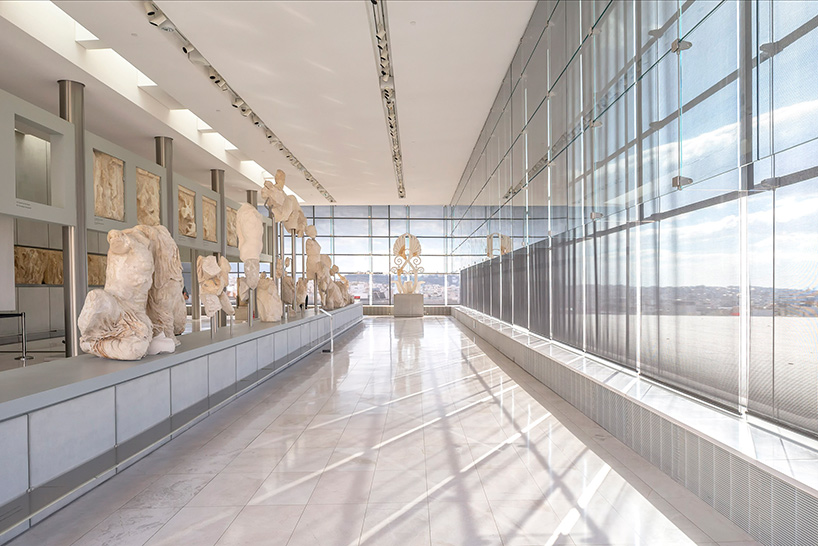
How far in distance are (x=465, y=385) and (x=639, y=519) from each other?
14.7ft

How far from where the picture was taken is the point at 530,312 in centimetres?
931

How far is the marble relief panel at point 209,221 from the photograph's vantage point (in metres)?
16.1

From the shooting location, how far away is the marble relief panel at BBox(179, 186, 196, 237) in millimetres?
14383

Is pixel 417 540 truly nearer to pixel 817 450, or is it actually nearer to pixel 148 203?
pixel 817 450

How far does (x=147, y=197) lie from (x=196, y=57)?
460 cm

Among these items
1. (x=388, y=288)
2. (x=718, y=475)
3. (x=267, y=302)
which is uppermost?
(x=267, y=302)

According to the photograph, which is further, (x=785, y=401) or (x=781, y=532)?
(x=785, y=401)

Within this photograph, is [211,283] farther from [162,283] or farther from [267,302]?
[267,302]

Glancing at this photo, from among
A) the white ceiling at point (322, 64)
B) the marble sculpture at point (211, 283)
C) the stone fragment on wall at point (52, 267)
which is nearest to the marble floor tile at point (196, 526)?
the marble sculpture at point (211, 283)

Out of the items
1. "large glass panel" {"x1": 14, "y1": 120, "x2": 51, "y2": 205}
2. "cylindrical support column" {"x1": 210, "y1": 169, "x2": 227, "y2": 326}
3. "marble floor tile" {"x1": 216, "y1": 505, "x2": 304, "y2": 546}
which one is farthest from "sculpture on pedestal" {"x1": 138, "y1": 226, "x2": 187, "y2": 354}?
"cylindrical support column" {"x1": 210, "y1": 169, "x2": 227, "y2": 326}

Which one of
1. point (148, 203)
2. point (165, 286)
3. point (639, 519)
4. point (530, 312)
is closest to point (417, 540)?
point (639, 519)

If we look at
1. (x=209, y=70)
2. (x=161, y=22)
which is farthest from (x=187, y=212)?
(x=161, y=22)

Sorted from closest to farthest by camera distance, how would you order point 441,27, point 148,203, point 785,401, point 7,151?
point 785,401 → point 7,151 → point 441,27 → point 148,203

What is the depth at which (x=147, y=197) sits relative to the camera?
1233cm
